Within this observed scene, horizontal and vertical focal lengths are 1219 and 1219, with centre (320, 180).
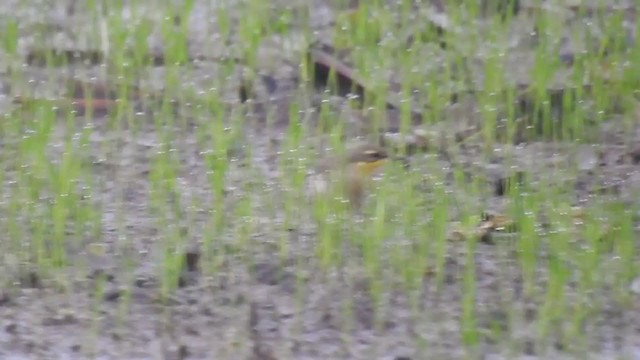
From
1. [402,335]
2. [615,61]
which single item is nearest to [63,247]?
[402,335]

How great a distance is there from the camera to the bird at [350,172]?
9.04ft

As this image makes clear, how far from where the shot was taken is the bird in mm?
2756

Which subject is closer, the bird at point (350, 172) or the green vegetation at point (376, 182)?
the green vegetation at point (376, 182)

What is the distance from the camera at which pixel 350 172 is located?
287 centimetres

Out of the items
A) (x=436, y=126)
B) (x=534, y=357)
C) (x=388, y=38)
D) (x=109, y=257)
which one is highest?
(x=388, y=38)

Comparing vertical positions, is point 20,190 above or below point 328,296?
above

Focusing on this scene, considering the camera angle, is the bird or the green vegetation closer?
the green vegetation

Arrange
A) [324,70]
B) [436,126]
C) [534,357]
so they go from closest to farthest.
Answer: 1. [534,357]
2. [436,126]
3. [324,70]

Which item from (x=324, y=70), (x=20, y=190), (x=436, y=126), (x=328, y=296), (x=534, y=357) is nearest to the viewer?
(x=534, y=357)

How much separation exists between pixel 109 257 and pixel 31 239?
171 millimetres

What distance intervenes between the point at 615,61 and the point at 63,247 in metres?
1.58

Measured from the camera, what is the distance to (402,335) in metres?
2.40

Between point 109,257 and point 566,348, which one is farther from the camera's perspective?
point 109,257

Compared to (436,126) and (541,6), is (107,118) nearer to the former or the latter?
(436,126)
